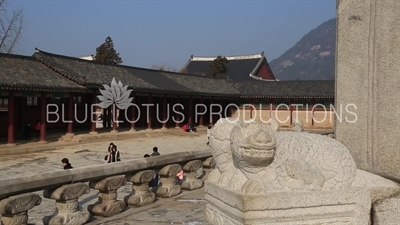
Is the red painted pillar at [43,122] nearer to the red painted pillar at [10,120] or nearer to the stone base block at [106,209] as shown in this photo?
the red painted pillar at [10,120]

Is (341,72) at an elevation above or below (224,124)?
above

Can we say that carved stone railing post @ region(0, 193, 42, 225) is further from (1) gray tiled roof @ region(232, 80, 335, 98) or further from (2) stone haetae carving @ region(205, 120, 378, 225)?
(1) gray tiled roof @ region(232, 80, 335, 98)

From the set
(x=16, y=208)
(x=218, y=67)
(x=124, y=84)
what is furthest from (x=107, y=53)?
(x=16, y=208)

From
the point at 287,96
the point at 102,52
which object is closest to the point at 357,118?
the point at 287,96

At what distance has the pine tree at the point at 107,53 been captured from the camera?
46.6 m

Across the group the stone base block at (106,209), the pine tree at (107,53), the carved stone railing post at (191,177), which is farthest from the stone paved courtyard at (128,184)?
the pine tree at (107,53)

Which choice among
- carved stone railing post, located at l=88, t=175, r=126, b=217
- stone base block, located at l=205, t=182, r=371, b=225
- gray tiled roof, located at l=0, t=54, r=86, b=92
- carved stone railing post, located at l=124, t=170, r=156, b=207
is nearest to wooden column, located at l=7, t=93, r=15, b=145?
A: gray tiled roof, located at l=0, t=54, r=86, b=92

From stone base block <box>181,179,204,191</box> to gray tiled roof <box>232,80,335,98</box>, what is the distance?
32.1m

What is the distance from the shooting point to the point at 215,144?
11.1 feet

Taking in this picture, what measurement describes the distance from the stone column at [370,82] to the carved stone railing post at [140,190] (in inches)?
117

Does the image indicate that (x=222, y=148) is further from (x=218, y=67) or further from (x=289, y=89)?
(x=218, y=67)

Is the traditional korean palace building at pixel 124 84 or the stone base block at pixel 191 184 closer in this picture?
the stone base block at pixel 191 184

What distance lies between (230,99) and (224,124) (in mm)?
39087

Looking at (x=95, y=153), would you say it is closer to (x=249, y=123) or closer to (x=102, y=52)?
(x=249, y=123)
